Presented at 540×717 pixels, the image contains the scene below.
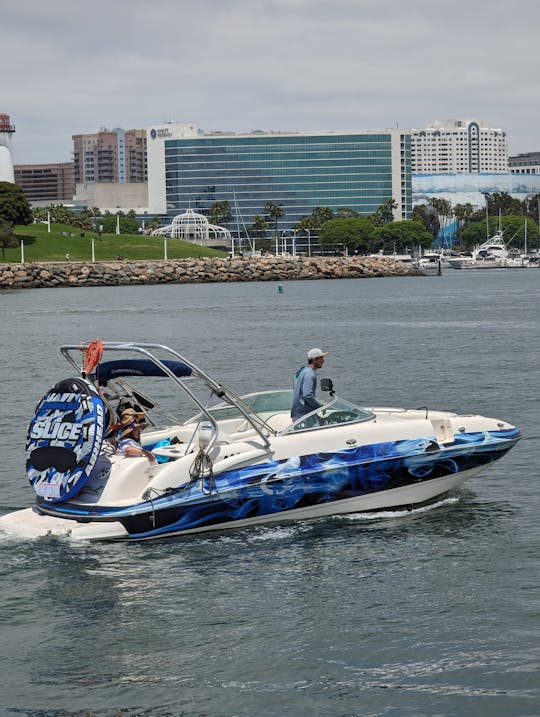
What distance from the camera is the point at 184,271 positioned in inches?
6467

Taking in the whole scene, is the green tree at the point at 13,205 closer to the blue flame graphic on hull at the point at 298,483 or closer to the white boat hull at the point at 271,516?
the white boat hull at the point at 271,516

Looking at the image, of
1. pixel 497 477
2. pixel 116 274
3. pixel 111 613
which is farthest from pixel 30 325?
pixel 116 274

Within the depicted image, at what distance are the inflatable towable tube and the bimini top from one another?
923 millimetres

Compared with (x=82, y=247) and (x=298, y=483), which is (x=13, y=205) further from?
(x=298, y=483)

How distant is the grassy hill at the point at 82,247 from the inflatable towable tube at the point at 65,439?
149 m

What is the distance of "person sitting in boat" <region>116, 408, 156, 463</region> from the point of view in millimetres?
16969

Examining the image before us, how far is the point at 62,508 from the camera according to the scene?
1652cm

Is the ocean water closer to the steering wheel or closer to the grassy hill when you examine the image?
the steering wheel

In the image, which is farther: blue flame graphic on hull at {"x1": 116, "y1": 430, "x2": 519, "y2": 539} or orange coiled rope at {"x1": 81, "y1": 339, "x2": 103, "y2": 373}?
orange coiled rope at {"x1": 81, "y1": 339, "x2": 103, "y2": 373}

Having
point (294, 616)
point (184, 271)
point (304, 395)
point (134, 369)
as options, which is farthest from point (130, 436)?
point (184, 271)

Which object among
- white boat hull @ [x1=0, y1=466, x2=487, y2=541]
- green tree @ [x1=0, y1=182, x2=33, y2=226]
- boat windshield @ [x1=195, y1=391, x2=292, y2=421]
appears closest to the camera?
white boat hull @ [x1=0, y1=466, x2=487, y2=541]

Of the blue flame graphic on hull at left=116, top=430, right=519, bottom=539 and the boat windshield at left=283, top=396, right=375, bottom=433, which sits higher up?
the boat windshield at left=283, top=396, right=375, bottom=433

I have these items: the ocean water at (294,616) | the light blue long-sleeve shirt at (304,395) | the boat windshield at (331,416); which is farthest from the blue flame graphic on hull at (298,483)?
the light blue long-sleeve shirt at (304,395)

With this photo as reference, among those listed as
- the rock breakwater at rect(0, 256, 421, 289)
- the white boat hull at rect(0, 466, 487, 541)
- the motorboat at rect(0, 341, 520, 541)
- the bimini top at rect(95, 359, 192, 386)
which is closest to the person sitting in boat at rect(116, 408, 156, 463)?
the motorboat at rect(0, 341, 520, 541)
